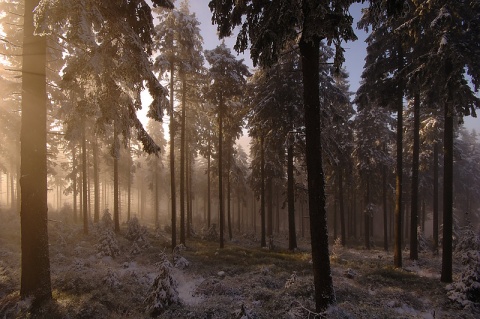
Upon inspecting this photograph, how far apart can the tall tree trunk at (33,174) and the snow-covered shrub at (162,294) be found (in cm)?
280

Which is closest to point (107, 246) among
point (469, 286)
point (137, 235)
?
point (137, 235)

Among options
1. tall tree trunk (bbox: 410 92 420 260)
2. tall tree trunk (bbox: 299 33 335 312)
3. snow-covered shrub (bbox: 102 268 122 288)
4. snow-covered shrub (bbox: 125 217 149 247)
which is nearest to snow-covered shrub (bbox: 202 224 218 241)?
snow-covered shrub (bbox: 125 217 149 247)

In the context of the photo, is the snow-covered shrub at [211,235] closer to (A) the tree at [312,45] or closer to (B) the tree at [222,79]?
(B) the tree at [222,79]

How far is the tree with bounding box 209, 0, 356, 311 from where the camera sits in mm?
6273

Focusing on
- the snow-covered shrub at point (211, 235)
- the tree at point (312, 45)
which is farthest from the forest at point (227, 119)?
the snow-covered shrub at point (211, 235)

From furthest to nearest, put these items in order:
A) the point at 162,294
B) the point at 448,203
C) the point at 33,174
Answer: the point at 448,203
the point at 162,294
the point at 33,174

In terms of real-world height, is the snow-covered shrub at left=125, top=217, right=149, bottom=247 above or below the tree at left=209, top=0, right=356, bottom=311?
below

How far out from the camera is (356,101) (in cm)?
1712

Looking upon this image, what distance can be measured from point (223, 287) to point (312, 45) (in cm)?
908

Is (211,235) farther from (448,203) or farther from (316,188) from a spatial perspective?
(316,188)

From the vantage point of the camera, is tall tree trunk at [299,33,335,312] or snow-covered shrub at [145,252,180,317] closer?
tall tree trunk at [299,33,335,312]

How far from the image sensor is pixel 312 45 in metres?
6.84

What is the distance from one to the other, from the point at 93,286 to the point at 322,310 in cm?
726

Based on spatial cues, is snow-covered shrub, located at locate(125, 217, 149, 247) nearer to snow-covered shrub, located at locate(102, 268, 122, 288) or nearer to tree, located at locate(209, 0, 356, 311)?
snow-covered shrub, located at locate(102, 268, 122, 288)
